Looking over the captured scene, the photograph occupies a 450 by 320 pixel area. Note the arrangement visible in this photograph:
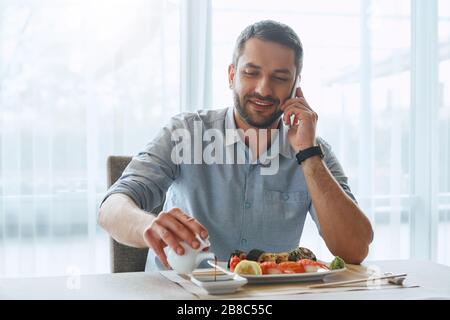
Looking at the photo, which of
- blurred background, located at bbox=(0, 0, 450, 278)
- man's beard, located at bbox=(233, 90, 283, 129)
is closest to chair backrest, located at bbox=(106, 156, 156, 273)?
man's beard, located at bbox=(233, 90, 283, 129)

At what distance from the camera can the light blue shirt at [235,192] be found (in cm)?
169

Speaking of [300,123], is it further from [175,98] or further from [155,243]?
[175,98]

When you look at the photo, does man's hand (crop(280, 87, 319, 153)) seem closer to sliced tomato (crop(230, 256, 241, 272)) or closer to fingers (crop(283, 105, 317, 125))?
fingers (crop(283, 105, 317, 125))

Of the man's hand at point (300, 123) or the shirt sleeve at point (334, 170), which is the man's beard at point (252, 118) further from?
the shirt sleeve at point (334, 170)

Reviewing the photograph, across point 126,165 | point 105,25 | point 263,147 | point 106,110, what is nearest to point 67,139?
point 106,110

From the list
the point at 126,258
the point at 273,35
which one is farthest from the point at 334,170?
the point at 126,258

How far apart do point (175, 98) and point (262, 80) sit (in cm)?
114

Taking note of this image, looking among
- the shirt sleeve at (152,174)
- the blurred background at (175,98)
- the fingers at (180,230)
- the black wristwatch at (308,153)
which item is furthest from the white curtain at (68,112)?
the fingers at (180,230)

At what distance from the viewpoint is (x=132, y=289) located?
1.16m

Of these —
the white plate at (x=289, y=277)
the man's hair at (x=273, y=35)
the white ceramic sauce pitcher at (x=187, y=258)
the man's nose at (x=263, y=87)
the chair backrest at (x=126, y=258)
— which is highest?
the man's hair at (x=273, y=35)

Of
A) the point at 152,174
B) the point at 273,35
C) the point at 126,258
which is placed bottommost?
the point at 126,258

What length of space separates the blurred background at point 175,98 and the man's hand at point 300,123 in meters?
1.09

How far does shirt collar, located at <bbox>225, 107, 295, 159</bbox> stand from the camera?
1.79 m

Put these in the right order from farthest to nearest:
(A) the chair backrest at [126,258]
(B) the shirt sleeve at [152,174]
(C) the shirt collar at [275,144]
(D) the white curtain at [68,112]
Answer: (D) the white curtain at [68,112] < (C) the shirt collar at [275,144] < (A) the chair backrest at [126,258] < (B) the shirt sleeve at [152,174]
